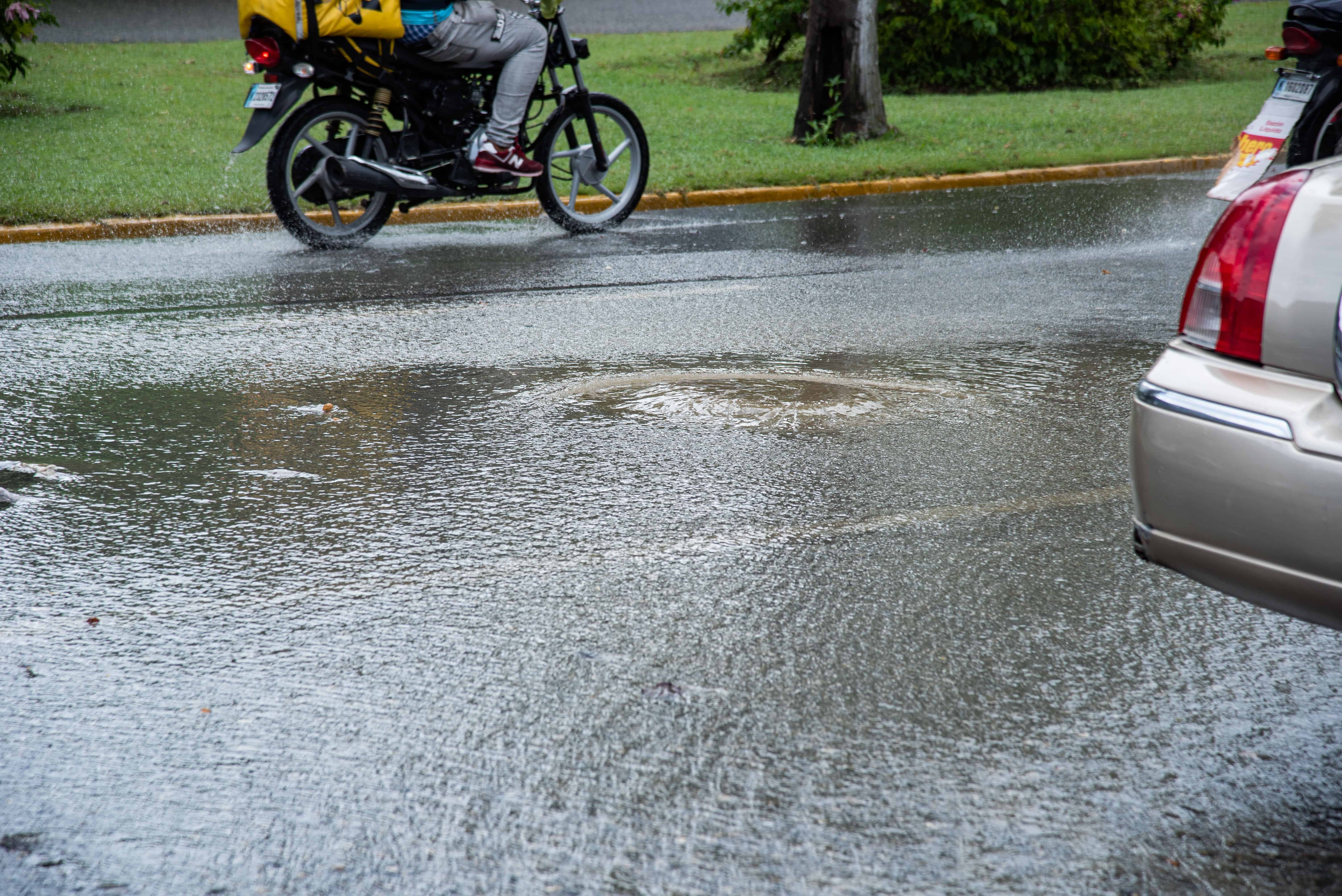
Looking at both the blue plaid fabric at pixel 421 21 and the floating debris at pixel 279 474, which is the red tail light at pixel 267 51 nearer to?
the blue plaid fabric at pixel 421 21

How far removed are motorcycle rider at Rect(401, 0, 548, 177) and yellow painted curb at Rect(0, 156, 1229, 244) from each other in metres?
1.48

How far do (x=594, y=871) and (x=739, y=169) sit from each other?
410 inches

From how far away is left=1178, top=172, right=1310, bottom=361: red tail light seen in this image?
8.34 ft

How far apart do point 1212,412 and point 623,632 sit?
135 centimetres

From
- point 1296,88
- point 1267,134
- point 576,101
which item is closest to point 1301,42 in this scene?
point 1296,88

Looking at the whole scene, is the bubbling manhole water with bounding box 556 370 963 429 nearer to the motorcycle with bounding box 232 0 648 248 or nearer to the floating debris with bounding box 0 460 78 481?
the floating debris with bounding box 0 460 78 481

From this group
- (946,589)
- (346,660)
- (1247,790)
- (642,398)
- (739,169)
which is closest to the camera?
(1247,790)

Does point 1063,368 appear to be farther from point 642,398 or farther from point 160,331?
point 160,331

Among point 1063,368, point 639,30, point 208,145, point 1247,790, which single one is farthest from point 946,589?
point 639,30

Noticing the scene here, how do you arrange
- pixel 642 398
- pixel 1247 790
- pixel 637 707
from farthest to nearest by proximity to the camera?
1. pixel 642 398
2. pixel 637 707
3. pixel 1247 790

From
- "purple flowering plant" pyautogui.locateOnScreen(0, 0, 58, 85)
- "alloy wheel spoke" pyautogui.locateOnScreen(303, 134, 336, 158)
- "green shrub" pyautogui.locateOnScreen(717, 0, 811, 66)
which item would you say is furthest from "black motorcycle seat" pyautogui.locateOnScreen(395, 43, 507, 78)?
"green shrub" pyautogui.locateOnScreen(717, 0, 811, 66)

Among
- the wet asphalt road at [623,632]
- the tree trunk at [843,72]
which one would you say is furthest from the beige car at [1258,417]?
the tree trunk at [843,72]

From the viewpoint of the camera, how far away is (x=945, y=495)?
13.4 ft

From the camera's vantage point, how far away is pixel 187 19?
1073 inches
